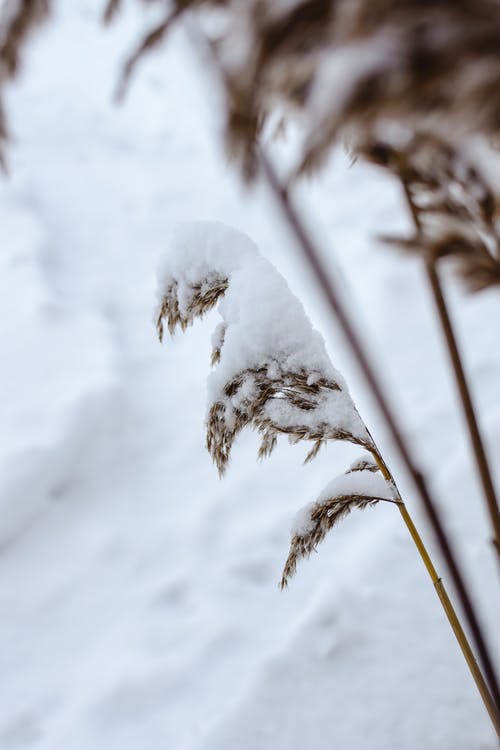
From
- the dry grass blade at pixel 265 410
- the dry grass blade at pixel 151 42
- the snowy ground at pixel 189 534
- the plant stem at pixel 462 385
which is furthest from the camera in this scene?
the snowy ground at pixel 189 534

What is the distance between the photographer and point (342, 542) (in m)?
1.90

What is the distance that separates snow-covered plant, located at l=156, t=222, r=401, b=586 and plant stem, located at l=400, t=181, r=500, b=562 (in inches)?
5.3

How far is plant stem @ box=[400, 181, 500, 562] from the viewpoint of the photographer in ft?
2.14

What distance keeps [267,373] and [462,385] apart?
24 cm

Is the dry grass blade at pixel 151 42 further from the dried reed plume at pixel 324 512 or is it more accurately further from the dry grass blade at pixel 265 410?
the dried reed plume at pixel 324 512

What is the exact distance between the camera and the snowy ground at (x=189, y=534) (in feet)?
4.44

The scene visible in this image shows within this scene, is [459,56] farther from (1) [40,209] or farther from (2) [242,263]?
(1) [40,209]

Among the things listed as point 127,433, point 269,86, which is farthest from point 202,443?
Answer: point 269,86

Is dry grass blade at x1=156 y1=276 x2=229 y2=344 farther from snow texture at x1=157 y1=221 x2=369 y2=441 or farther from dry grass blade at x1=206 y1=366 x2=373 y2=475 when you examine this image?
dry grass blade at x1=206 y1=366 x2=373 y2=475

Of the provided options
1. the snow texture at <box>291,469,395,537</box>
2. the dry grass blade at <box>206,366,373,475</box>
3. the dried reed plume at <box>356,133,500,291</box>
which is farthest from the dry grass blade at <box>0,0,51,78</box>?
the snow texture at <box>291,469,395,537</box>

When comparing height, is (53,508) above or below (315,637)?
above

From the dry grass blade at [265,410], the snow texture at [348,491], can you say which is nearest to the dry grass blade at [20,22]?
the dry grass blade at [265,410]

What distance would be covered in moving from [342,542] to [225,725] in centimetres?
74

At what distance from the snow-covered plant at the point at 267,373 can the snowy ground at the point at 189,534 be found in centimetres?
9
